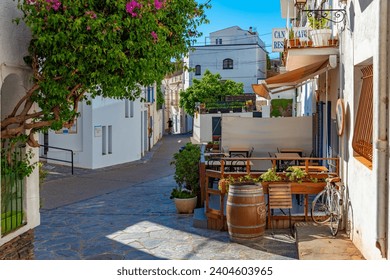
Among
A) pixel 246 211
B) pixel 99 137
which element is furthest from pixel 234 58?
pixel 246 211

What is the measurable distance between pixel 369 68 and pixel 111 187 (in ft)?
39.6

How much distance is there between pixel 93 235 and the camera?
428 inches

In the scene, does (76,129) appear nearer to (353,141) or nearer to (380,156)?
(353,141)

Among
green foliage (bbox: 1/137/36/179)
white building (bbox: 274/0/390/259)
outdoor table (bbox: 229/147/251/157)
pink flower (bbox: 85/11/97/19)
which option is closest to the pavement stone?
white building (bbox: 274/0/390/259)

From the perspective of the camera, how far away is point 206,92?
146 feet

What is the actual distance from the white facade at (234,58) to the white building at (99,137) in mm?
24506

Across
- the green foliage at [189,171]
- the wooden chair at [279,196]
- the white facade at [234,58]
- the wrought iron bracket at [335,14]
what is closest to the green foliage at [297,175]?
the wooden chair at [279,196]

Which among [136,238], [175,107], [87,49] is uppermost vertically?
[175,107]

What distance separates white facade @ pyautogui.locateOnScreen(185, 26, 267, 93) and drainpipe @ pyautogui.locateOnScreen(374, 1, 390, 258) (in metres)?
44.4

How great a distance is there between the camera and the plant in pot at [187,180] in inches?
503

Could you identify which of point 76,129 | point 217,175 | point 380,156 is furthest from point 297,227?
point 76,129

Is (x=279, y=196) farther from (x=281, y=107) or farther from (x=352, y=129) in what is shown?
(x=281, y=107)

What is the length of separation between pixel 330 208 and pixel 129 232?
14.1ft

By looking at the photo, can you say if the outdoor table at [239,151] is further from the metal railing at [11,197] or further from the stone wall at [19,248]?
the metal railing at [11,197]
